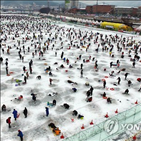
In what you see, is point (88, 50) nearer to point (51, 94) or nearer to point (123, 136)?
point (51, 94)

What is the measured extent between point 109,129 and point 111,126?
0.20 meters

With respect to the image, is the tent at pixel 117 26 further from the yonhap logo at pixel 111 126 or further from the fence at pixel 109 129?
the yonhap logo at pixel 111 126

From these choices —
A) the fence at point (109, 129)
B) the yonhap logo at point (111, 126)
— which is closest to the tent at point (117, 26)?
the fence at point (109, 129)

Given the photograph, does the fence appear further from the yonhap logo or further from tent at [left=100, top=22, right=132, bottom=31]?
tent at [left=100, top=22, right=132, bottom=31]

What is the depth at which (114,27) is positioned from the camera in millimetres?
50500

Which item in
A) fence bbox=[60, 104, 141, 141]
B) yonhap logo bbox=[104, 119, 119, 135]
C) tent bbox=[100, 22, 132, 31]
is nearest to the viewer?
fence bbox=[60, 104, 141, 141]

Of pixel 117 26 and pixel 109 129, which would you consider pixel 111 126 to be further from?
pixel 117 26

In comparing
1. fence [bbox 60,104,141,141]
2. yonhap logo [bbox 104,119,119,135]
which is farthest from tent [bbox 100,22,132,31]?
yonhap logo [bbox 104,119,119,135]

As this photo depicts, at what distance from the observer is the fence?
25.4 ft

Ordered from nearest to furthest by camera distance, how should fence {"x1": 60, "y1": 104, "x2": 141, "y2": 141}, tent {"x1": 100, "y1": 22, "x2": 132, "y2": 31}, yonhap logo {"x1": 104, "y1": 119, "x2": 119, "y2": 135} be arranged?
1. fence {"x1": 60, "y1": 104, "x2": 141, "y2": 141}
2. yonhap logo {"x1": 104, "y1": 119, "x2": 119, "y2": 135}
3. tent {"x1": 100, "y1": 22, "x2": 132, "y2": 31}

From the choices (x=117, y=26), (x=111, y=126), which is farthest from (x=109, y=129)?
(x=117, y=26)

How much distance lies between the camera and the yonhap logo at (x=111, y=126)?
8351 millimetres

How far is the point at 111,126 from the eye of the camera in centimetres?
848

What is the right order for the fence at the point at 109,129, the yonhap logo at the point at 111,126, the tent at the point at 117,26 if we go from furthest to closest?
the tent at the point at 117,26, the yonhap logo at the point at 111,126, the fence at the point at 109,129
